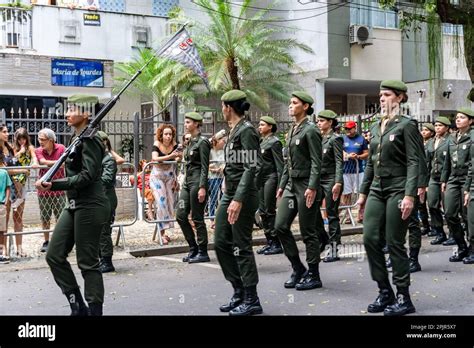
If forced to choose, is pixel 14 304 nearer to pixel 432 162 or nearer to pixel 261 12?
A: pixel 432 162

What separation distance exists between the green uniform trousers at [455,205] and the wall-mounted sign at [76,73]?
16.2 metres

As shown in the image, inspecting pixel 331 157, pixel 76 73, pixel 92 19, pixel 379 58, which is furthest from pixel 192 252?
pixel 379 58

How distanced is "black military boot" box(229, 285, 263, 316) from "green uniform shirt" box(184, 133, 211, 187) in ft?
10.3

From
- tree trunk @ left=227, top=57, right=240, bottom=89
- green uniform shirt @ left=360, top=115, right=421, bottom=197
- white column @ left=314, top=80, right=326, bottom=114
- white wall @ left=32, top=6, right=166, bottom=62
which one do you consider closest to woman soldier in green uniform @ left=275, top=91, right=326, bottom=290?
green uniform shirt @ left=360, top=115, right=421, bottom=197

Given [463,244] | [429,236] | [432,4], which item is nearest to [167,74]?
[432,4]

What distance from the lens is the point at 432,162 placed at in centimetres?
1119

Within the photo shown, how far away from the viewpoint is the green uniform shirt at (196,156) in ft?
31.8

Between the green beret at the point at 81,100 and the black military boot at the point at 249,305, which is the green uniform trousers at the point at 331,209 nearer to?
the black military boot at the point at 249,305

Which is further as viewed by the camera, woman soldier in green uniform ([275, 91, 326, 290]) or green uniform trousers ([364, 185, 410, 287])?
woman soldier in green uniform ([275, 91, 326, 290])

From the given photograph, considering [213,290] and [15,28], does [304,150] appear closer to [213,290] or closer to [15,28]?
[213,290]

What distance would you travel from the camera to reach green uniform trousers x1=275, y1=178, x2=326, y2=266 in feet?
25.8

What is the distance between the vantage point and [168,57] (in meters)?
12.9

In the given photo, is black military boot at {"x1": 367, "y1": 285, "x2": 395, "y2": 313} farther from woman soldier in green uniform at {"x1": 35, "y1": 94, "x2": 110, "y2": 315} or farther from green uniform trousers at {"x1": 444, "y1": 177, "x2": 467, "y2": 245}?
green uniform trousers at {"x1": 444, "y1": 177, "x2": 467, "y2": 245}

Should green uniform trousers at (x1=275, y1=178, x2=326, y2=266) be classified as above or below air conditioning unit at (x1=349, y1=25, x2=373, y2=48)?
below
